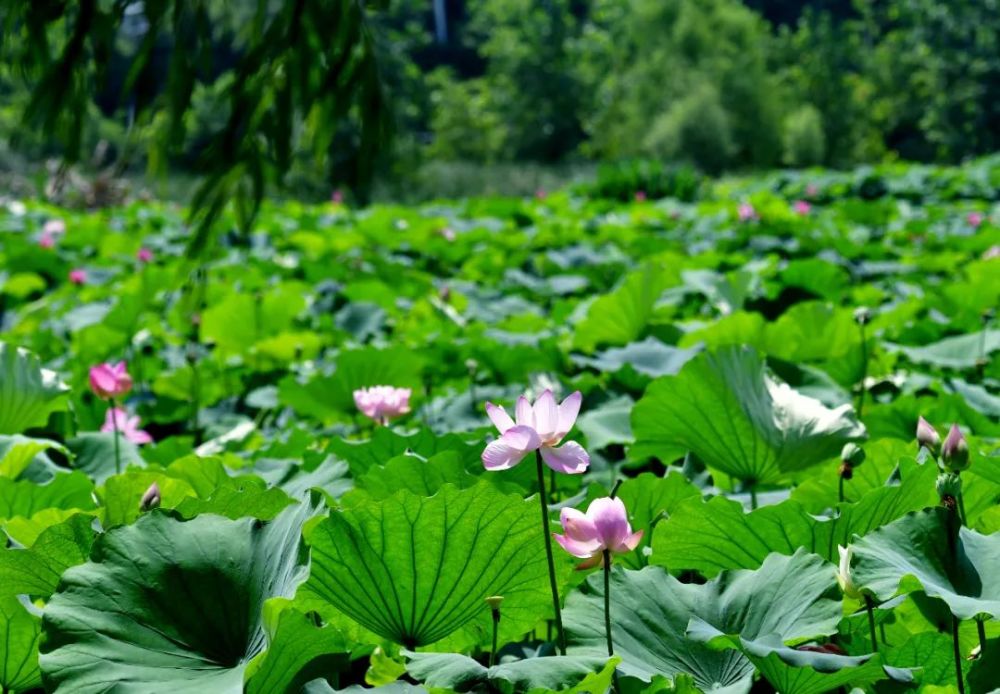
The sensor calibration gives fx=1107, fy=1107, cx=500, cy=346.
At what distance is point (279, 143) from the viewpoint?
87.0 inches

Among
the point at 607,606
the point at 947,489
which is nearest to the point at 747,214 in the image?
the point at 947,489

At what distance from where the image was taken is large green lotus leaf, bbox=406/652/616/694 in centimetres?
75

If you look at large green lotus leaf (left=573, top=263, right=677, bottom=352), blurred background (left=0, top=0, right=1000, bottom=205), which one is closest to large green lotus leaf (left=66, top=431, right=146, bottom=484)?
blurred background (left=0, top=0, right=1000, bottom=205)

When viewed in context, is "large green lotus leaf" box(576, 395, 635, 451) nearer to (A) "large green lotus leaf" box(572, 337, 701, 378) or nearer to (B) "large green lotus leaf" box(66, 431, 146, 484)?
(A) "large green lotus leaf" box(572, 337, 701, 378)

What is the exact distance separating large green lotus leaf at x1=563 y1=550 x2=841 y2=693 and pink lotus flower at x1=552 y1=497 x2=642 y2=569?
0.07 meters

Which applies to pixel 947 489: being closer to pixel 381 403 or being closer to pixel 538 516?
pixel 538 516

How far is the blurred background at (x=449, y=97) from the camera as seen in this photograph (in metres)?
2.18

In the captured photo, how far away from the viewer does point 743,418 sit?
4.28 feet

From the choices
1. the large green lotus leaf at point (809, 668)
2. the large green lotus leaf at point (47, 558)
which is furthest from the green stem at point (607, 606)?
the large green lotus leaf at point (47, 558)

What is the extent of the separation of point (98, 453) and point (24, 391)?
149mm

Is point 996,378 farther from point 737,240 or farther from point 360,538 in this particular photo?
point 737,240

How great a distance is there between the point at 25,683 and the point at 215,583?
0.20 meters

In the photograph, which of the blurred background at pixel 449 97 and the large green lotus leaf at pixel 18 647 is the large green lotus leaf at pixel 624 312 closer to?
the blurred background at pixel 449 97

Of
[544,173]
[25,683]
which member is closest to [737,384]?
[25,683]
